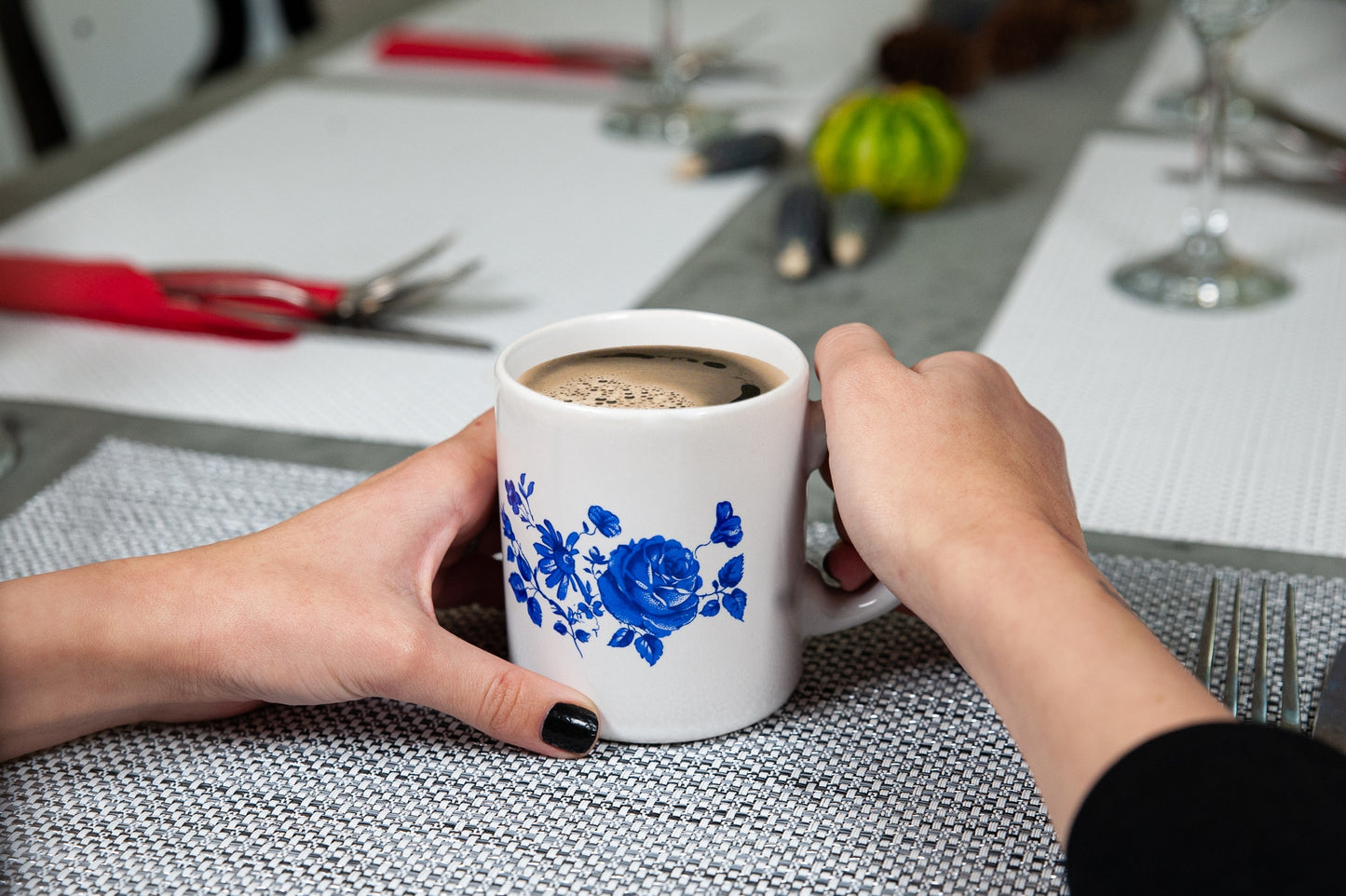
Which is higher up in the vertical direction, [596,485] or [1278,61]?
[596,485]

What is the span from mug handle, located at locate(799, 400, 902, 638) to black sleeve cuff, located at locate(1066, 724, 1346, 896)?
159 millimetres

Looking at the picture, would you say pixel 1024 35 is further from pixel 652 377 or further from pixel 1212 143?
pixel 652 377

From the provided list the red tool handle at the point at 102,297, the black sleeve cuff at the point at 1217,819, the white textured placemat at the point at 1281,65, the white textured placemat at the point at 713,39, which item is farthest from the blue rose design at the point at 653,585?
the white textured placemat at the point at 1281,65

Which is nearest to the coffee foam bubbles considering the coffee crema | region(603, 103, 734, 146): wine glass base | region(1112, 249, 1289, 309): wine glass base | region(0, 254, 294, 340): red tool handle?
the coffee crema

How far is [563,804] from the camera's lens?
444mm

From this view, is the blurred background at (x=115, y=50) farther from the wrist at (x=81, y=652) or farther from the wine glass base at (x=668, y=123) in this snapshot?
the wrist at (x=81, y=652)

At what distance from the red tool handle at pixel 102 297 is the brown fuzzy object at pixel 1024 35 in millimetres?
971

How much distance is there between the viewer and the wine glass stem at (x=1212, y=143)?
3.17 feet

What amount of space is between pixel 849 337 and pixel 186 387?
491mm

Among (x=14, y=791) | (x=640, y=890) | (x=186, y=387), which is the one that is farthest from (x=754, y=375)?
(x=186, y=387)

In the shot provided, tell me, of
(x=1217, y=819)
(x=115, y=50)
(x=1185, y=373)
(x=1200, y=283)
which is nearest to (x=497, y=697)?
(x=1217, y=819)

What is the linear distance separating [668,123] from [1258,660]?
3.18 ft

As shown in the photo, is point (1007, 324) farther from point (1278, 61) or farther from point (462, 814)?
point (1278, 61)

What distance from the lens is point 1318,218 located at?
44.3 inches
